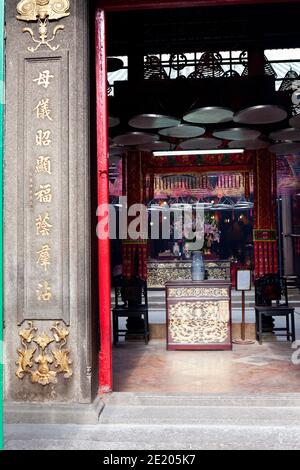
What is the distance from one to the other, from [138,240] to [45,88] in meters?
5.54

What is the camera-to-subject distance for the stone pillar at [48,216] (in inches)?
133

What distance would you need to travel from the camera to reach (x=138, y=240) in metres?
8.87

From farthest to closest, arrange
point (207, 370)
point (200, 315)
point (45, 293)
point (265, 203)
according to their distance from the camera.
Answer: point (265, 203)
point (200, 315)
point (207, 370)
point (45, 293)

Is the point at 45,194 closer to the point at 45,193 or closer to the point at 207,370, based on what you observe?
the point at 45,193

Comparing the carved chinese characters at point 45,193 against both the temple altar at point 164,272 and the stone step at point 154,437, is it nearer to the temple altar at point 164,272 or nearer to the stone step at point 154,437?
the stone step at point 154,437

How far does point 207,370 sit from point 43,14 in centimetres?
333

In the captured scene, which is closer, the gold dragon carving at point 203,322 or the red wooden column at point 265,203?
the gold dragon carving at point 203,322

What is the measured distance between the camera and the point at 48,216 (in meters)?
3.43

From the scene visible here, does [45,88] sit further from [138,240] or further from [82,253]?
[138,240]

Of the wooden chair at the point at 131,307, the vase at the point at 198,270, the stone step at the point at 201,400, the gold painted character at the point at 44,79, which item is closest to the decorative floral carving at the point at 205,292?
the vase at the point at 198,270

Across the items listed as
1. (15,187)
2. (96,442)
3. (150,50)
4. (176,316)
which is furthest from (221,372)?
(150,50)

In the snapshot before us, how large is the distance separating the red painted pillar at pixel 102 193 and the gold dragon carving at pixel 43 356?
1.19 feet

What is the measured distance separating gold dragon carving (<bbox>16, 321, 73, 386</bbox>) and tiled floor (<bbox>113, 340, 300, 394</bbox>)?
64 cm

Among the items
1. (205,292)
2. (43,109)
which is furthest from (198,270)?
(43,109)
